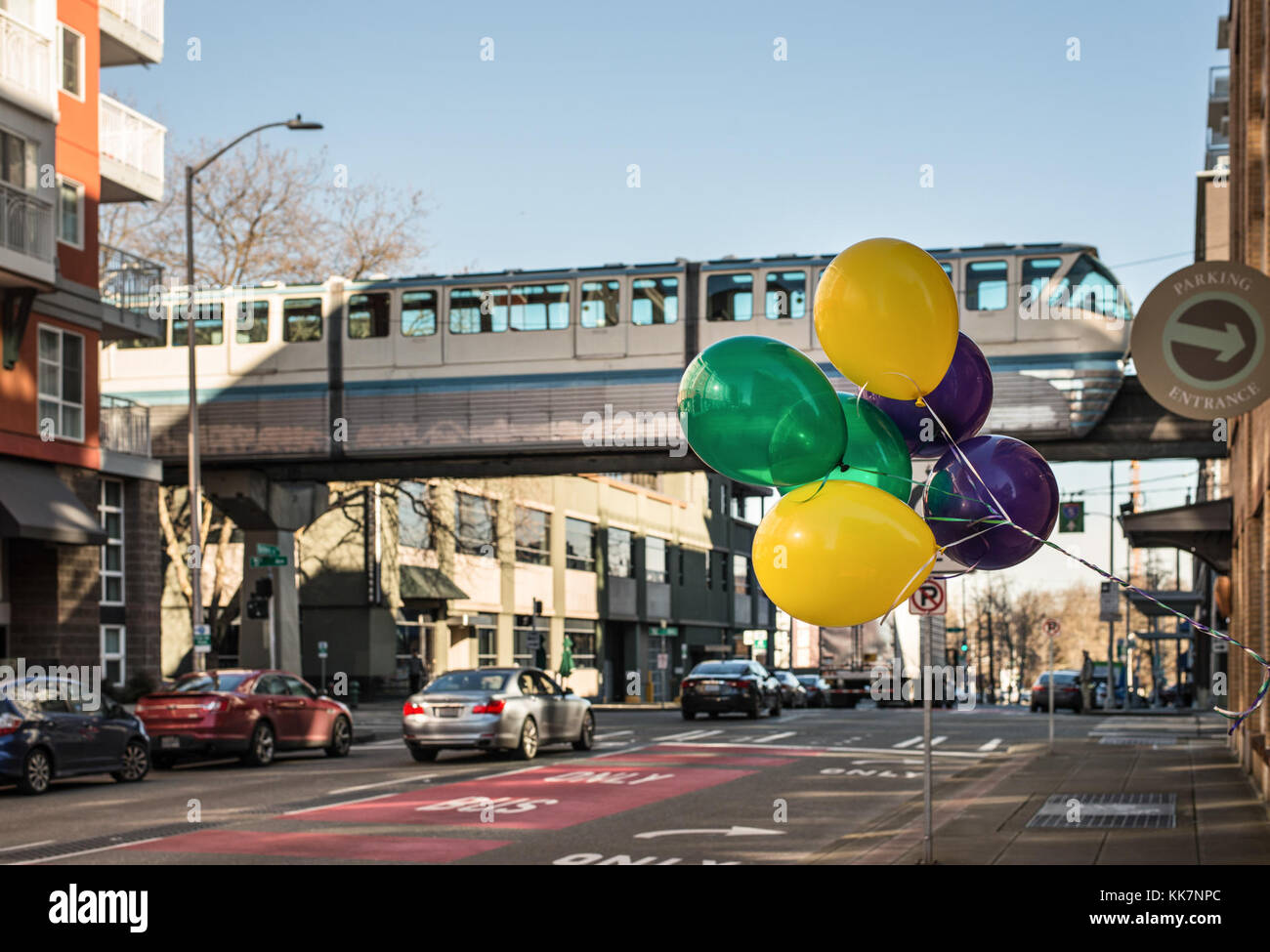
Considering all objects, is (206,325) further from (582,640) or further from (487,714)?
(582,640)

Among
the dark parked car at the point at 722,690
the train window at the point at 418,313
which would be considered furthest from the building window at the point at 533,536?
the train window at the point at 418,313

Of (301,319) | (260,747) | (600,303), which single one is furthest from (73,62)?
(260,747)

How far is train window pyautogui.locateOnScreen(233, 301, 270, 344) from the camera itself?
37.0m

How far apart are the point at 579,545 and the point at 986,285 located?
35468 millimetres

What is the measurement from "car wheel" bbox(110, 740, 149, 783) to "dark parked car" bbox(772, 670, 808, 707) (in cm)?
3057

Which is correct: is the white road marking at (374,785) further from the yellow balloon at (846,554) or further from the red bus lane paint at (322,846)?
the yellow balloon at (846,554)

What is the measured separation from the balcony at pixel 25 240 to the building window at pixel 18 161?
1.24 ft

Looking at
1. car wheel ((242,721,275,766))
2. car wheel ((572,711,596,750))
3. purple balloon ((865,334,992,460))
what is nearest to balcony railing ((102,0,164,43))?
car wheel ((242,721,275,766))

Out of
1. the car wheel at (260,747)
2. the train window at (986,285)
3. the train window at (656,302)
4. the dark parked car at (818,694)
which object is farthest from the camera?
the dark parked car at (818,694)

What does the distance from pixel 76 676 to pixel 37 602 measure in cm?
172

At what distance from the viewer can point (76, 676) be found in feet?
93.5

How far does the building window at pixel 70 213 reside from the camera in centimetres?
2961

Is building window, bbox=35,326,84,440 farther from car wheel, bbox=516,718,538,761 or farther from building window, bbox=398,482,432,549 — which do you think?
building window, bbox=398,482,432,549
